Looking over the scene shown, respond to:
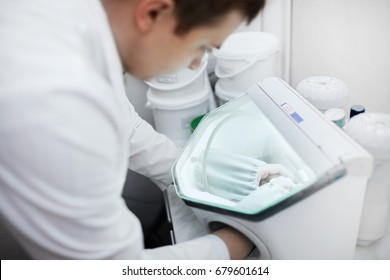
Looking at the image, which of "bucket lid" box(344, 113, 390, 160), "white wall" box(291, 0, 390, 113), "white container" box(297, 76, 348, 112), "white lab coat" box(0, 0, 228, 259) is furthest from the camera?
"white wall" box(291, 0, 390, 113)

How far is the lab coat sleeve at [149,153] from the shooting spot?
109 centimetres

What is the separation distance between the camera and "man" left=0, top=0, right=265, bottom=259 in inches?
19.7

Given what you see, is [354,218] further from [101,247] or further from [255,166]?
[101,247]

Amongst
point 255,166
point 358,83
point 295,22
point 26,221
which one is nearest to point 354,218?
point 255,166

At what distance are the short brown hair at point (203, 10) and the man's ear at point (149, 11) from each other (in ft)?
0.06

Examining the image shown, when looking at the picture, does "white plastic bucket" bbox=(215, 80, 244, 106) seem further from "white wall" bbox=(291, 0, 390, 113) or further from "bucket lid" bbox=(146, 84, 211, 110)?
"white wall" bbox=(291, 0, 390, 113)

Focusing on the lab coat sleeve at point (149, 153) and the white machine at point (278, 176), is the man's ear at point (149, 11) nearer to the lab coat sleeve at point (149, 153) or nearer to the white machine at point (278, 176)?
the white machine at point (278, 176)

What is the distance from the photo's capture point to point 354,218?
746 mm

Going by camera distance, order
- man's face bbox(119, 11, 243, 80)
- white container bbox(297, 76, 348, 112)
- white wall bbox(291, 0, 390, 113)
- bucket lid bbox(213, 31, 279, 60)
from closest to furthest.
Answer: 1. man's face bbox(119, 11, 243, 80)
2. white container bbox(297, 76, 348, 112)
3. white wall bbox(291, 0, 390, 113)
4. bucket lid bbox(213, 31, 279, 60)

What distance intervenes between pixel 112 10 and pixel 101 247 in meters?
0.42

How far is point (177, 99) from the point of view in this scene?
1488 millimetres

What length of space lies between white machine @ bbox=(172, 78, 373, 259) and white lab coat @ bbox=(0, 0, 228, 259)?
12.1 inches

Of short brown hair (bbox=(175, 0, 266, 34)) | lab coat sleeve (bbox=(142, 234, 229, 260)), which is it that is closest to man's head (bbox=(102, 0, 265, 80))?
short brown hair (bbox=(175, 0, 266, 34))

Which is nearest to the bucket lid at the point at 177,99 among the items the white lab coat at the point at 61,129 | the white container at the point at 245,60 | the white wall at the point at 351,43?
the white container at the point at 245,60
